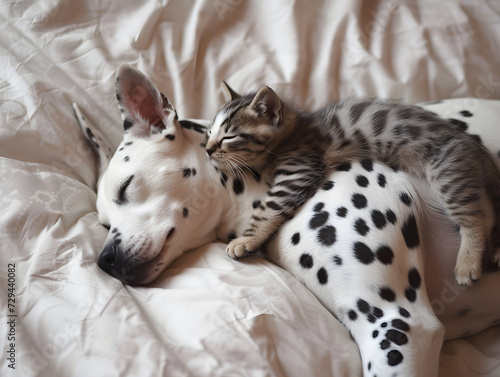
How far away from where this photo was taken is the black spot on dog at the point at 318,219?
1269mm

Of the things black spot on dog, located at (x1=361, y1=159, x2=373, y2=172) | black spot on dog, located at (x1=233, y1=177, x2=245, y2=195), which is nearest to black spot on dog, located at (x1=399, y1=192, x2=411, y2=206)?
black spot on dog, located at (x1=361, y1=159, x2=373, y2=172)

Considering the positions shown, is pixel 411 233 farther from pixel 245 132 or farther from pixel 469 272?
pixel 245 132

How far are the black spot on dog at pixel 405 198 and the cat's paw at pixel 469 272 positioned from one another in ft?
0.66

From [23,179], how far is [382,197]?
99 centimetres

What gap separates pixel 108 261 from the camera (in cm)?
121

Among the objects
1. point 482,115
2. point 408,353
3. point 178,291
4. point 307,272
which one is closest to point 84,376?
point 178,291

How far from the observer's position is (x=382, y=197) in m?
1.27

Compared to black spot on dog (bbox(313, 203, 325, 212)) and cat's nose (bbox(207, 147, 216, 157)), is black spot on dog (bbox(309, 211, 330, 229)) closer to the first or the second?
black spot on dog (bbox(313, 203, 325, 212))

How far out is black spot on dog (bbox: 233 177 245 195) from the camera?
1.43m

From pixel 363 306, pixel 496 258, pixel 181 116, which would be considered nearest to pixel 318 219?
pixel 363 306

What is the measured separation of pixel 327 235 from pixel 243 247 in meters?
0.23

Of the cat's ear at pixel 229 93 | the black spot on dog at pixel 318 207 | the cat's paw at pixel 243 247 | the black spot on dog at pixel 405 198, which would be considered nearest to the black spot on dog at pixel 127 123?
the cat's ear at pixel 229 93

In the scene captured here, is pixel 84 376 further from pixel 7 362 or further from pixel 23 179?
pixel 23 179

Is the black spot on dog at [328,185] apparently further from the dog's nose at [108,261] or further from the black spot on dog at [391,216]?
the dog's nose at [108,261]
